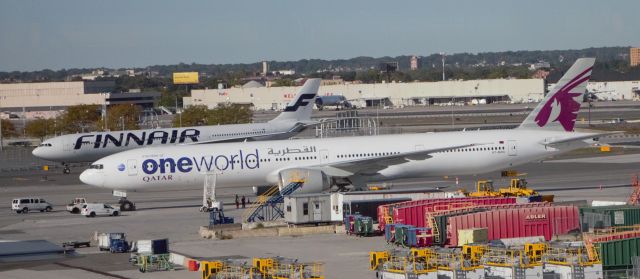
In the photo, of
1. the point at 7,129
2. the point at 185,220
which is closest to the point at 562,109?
the point at 185,220

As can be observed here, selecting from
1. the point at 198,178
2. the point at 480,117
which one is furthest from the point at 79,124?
the point at 198,178

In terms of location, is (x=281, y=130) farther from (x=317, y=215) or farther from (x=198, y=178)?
(x=317, y=215)

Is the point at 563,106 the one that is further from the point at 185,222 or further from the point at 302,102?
the point at 302,102

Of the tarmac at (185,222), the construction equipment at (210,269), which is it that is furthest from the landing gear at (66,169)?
the construction equipment at (210,269)

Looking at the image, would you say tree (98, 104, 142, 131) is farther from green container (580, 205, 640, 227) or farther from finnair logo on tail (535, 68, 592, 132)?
green container (580, 205, 640, 227)

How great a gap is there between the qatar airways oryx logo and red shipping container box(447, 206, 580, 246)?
2046cm

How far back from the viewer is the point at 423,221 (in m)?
56.2

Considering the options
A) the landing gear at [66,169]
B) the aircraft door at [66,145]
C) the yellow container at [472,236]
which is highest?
the aircraft door at [66,145]

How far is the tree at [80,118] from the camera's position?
162 meters

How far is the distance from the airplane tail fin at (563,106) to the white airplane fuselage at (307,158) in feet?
2.83

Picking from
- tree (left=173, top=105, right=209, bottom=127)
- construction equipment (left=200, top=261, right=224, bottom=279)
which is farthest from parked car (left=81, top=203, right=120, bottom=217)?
tree (left=173, top=105, right=209, bottom=127)

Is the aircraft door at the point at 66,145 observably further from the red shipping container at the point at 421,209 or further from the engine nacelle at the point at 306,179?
the red shipping container at the point at 421,209

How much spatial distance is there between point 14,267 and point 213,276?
35.3 ft

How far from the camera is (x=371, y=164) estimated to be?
69.7 meters
